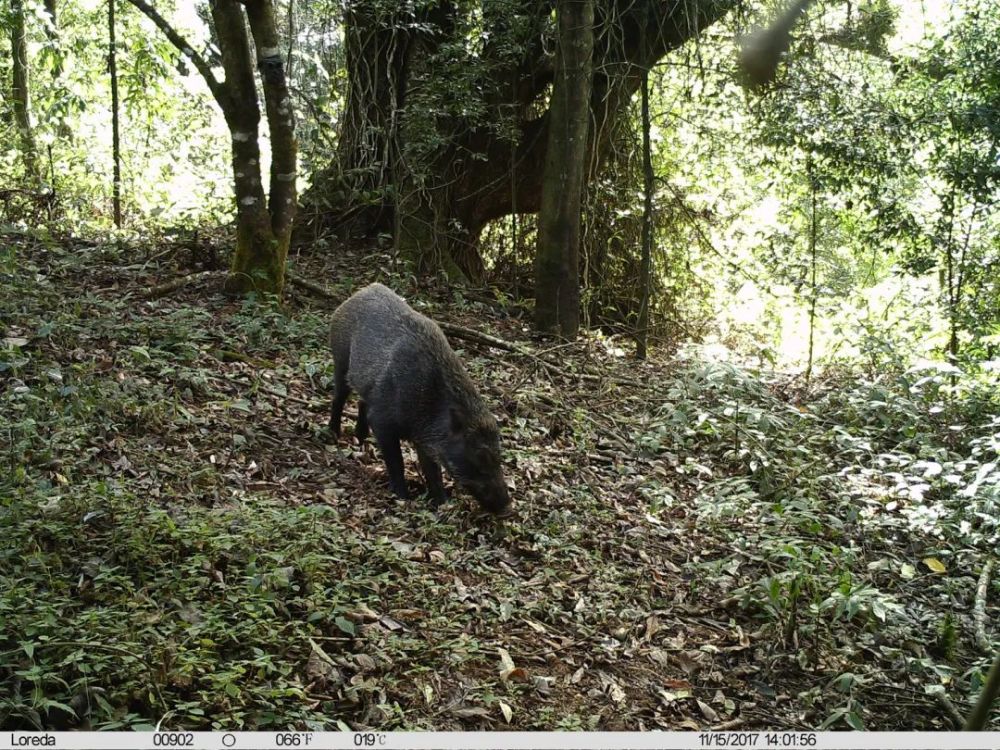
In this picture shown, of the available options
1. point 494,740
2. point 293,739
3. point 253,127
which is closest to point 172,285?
point 253,127

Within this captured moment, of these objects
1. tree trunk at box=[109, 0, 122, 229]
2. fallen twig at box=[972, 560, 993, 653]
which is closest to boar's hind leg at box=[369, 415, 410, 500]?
fallen twig at box=[972, 560, 993, 653]

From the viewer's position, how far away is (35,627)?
336cm

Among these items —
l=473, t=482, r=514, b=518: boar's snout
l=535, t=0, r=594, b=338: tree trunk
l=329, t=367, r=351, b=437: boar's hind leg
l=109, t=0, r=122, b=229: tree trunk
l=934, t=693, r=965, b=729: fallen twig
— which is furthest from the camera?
l=109, t=0, r=122, b=229: tree trunk

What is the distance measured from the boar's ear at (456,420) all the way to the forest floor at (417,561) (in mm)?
525

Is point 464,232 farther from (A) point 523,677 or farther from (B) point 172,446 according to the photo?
(A) point 523,677

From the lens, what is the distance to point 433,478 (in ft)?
19.2

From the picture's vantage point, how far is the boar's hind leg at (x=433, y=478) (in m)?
5.82

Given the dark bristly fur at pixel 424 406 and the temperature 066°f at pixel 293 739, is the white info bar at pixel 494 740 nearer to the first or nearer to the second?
the temperature 066°f at pixel 293 739

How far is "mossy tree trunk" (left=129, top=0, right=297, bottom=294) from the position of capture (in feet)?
25.0

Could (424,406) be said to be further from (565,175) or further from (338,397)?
(565,175)

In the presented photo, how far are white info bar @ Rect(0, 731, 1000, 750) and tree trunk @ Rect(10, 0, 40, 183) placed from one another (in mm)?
10130

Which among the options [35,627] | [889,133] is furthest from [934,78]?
[35,627]

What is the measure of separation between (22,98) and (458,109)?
6.92 metres

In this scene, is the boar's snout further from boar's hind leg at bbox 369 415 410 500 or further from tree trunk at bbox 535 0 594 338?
tree trunk at bbox 535 0 594 338
